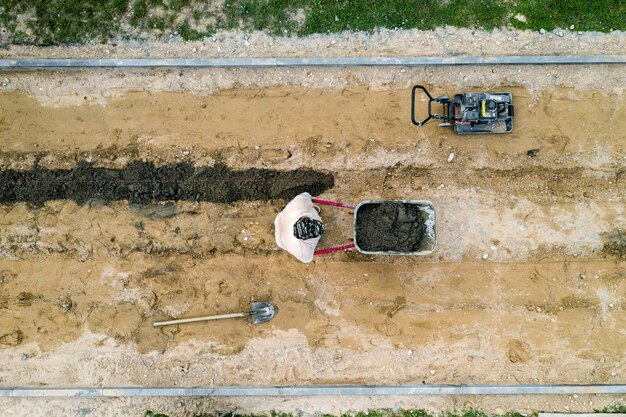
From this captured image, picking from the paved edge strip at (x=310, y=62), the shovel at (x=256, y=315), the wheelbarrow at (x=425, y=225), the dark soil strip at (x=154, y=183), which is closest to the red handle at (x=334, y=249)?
the wheelbarrow at (x=425, y=225)

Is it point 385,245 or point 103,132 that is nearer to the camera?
point 385,245

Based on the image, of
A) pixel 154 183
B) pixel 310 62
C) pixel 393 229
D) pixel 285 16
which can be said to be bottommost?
pixel 393 229

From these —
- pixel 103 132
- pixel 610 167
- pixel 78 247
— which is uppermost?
pixel 103 132

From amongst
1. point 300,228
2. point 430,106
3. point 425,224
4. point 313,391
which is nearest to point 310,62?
point 430,106

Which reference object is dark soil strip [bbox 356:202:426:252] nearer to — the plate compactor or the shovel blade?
the plate compactor

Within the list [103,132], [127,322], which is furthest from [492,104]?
[127,322]

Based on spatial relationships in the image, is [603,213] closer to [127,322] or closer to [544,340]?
[544,340]

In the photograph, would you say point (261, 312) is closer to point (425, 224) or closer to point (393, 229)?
point (393, 229)
